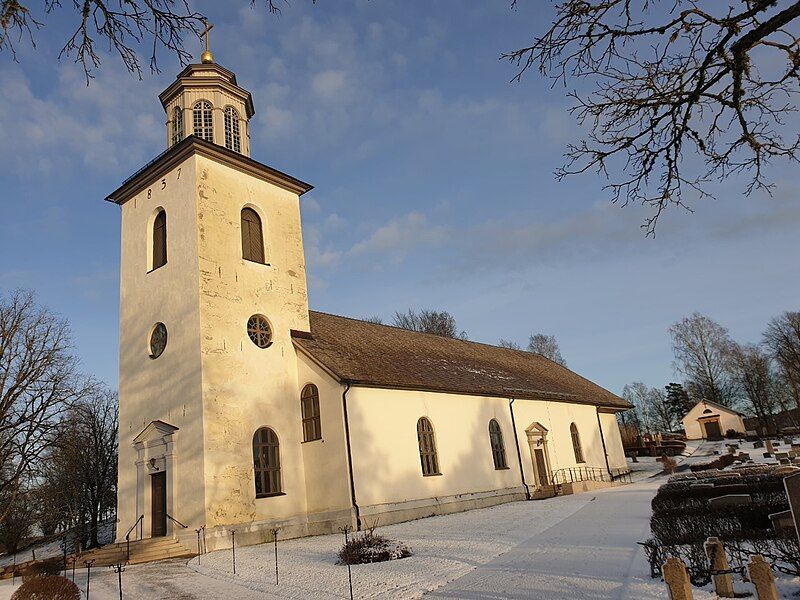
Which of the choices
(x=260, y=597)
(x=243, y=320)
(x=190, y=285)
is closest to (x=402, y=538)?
(x=260, y=597)

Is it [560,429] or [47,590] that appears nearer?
[47,590]

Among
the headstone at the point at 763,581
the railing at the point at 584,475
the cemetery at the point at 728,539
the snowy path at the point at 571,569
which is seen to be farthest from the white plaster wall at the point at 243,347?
the headstone at the point at 763,581

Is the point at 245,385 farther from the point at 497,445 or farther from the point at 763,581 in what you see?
the point at 763,581

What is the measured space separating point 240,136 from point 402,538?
54.4 feet

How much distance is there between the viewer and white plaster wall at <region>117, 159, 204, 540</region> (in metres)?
19.1

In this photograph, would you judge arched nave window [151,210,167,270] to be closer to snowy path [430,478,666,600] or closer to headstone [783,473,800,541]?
snowy path [430,478,666,600]

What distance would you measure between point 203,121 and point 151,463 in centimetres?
1271

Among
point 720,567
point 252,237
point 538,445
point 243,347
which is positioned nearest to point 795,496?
point 720,567

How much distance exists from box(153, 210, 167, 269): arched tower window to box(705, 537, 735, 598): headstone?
65.7 feet

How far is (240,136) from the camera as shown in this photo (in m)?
24.1

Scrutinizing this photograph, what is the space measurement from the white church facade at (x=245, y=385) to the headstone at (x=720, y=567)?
13796 millimetres

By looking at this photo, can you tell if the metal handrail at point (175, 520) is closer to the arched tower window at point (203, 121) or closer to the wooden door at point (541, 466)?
the arched tower window at point (203, 121)

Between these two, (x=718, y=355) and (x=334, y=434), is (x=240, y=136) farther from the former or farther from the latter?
(x=718, y=355)

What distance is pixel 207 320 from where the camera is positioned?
20031mm
